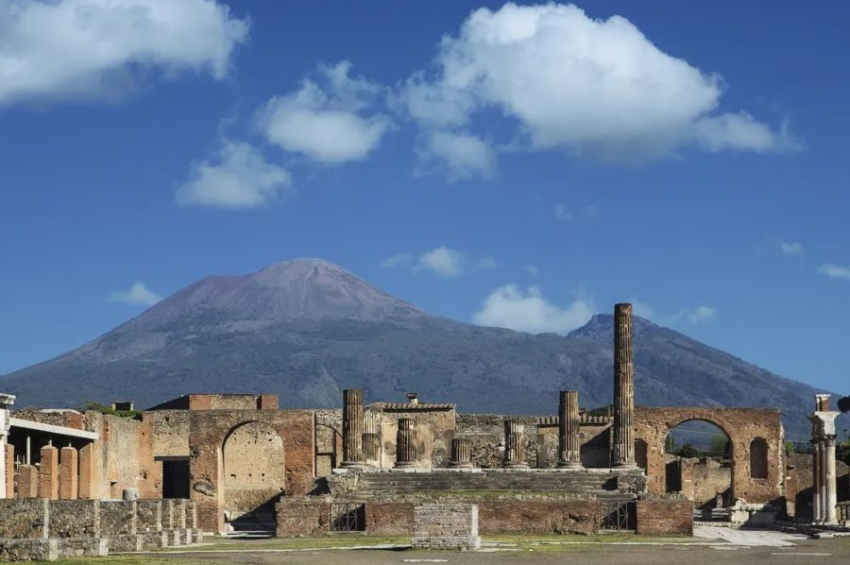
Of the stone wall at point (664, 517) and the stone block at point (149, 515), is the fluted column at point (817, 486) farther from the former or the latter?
the stone block at point (149, 515)

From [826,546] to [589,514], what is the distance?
696 centimetres

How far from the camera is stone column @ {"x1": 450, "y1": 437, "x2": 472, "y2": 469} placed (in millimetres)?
54562

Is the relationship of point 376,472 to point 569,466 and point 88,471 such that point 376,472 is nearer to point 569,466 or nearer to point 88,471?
point 569,466

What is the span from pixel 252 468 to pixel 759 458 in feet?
71.4

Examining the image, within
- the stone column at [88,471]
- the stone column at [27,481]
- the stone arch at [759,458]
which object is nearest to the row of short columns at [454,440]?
the stone column at [88,471]

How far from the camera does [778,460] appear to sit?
65062 millimetres

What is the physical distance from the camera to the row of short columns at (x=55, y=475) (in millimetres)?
43344

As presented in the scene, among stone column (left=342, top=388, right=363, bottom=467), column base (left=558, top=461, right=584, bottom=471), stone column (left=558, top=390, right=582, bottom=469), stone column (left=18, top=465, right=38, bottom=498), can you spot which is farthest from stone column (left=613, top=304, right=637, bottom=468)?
stone column (left=18, top=465, right=38, bottom=498)

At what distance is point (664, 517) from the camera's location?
4312 centimetres

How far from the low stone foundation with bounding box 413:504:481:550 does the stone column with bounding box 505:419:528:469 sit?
1940 cm

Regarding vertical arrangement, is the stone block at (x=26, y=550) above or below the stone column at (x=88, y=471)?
below

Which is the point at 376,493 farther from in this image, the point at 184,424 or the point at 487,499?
the point at 184,424

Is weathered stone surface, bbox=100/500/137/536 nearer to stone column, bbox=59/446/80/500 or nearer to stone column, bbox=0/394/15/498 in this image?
stone column, bbox=0/394/15/498

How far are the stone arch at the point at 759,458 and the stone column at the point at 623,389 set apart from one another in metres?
10.1
